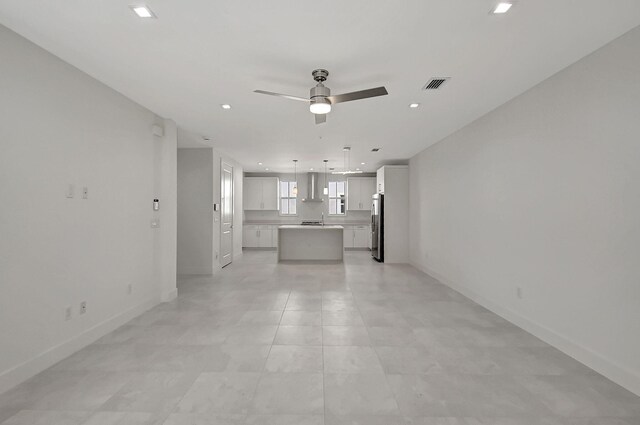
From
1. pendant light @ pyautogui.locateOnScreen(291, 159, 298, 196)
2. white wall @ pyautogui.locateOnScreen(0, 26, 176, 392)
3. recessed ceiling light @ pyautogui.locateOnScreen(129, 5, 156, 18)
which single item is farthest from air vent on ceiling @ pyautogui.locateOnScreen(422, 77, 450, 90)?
pendant light @ pyautogui.locateOnScreen(291, 159, 298, 196)

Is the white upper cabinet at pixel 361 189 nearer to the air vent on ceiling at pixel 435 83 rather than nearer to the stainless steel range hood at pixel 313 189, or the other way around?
the stainless steel range hood at pixel 313 189

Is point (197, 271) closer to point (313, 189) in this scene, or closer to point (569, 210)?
point (313, 189)

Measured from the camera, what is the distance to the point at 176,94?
3586mm

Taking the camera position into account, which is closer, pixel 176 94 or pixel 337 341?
pixel 337 341

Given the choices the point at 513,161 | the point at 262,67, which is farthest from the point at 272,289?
the point at 513,161

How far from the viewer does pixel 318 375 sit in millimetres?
2490

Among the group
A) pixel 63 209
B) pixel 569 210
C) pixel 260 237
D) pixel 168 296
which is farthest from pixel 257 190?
pixel 569 210

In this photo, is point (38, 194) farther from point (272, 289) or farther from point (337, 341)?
point (272, 289)

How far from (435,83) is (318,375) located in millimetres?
3123

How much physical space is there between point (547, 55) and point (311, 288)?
14.5ft

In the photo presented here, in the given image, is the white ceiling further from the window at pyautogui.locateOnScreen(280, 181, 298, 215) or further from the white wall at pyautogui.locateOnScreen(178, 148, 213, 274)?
the window at pyautogui.locateOnScreen(280, 181, 298, 215)

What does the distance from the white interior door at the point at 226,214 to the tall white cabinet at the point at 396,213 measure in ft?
13.0

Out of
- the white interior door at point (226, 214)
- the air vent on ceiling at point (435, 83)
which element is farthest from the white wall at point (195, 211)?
the air vent on ceiling at point (435, 83)

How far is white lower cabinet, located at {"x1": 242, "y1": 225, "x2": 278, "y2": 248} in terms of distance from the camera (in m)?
10.2
